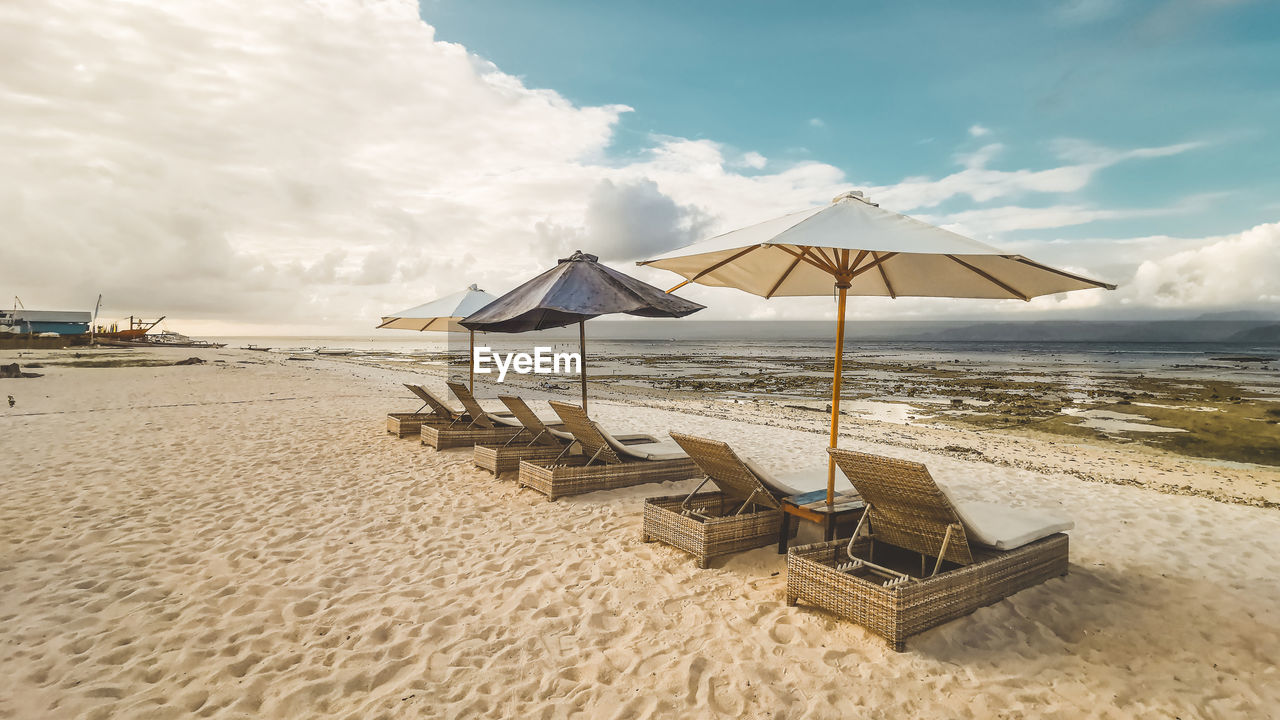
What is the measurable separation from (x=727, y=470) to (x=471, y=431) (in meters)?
4.84

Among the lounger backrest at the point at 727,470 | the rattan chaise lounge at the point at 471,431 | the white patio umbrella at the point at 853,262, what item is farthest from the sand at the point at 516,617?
the rattan chaise lounge at the point at 471,431

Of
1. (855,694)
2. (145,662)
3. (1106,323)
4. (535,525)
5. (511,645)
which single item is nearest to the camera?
(855,694)

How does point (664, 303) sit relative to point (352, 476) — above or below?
above

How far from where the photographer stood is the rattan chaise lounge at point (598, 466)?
5844 mm

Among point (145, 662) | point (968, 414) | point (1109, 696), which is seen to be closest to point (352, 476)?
point (145, 662)

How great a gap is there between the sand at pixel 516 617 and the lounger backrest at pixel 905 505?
1.58ft

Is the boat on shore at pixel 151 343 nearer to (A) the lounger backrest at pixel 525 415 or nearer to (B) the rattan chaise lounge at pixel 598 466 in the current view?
(A) the lounger backrest at pixel 525 415

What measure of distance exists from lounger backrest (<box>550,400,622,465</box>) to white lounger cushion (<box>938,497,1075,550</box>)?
3341 millimetres

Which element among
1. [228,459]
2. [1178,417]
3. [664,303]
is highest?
[664,303]

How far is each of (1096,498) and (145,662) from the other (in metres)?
8.47

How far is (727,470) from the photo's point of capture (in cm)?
450

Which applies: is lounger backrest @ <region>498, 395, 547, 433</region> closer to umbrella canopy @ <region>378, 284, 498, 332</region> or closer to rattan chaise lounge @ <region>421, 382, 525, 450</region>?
rattan chaise lounge @ <region>421, 382, 525, 450</region>

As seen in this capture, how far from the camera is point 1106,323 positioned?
148875 millimetres

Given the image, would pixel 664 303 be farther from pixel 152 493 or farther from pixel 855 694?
pixel 152 493
